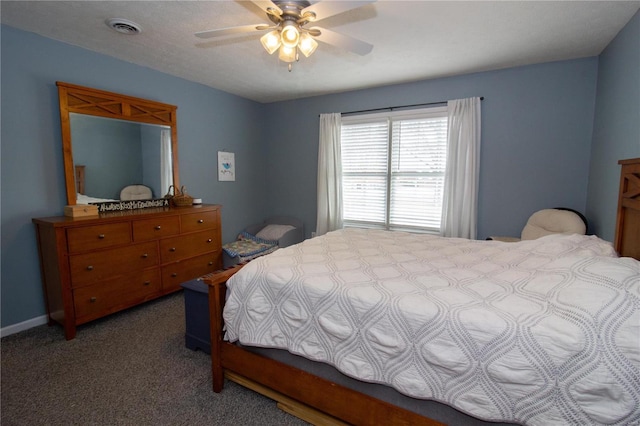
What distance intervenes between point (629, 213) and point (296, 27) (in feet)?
7.07

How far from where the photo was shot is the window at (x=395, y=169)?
367cm

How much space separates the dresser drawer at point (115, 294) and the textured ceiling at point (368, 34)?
82.6 inches

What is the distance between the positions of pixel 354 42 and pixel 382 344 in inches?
71.6

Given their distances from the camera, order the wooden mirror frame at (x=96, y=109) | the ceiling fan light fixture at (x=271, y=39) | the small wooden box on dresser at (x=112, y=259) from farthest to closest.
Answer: the wooden mirror frame at (x=96, y=109)
the small wooden box on dresser at (x=112, y=259)
the ceiling fan light fixture at (x=271, y=39)

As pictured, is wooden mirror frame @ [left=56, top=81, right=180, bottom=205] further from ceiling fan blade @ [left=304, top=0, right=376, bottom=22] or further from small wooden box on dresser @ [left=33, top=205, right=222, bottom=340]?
ceiling fan blade @ [left=304, top=0, right=376, bottom=22]

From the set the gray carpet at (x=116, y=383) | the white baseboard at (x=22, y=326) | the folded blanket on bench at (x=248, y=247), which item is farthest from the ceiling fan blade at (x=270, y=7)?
the white baseboard at (x=22, y=326)

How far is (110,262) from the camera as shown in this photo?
8.41ft

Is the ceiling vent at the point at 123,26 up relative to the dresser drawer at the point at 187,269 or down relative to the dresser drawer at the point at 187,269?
up

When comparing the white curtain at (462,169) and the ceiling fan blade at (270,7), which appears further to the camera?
the white curtain at (462,169)

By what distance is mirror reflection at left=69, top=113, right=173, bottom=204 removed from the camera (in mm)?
2734

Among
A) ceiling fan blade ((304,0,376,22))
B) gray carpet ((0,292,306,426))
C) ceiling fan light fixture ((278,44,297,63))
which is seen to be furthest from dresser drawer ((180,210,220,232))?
ceiling fan blade ((304,0,376,22))

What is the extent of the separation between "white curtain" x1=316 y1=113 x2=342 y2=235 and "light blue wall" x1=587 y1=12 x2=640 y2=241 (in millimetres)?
2742

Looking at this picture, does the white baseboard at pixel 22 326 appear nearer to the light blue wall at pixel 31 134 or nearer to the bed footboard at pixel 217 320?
the light blue wall at pixel 31 134

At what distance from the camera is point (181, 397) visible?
70.1 inches
